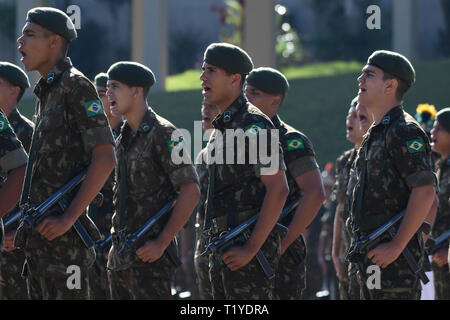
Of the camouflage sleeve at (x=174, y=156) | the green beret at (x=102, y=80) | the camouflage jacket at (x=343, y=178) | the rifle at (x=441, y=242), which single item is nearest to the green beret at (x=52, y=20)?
the camouflage sleeve at (x=174, y=156)

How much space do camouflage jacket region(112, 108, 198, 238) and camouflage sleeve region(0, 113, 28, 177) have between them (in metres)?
0.63

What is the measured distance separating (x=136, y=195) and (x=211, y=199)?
0.48 m

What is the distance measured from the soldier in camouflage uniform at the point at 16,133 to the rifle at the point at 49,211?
1679 millimetres

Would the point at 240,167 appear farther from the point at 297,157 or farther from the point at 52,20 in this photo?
the point at 52,20

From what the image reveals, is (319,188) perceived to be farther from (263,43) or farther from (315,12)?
(315,12)

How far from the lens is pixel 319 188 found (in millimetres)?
6980

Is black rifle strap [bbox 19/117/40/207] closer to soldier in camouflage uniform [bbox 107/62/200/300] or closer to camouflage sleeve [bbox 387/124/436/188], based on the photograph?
soldier in camouflage uniform [bbox 107/62/200/300]

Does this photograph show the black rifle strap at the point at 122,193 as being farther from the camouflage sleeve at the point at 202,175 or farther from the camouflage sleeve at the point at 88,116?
the camouflage sleeve at the point at 202,175

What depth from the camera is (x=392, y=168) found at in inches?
223

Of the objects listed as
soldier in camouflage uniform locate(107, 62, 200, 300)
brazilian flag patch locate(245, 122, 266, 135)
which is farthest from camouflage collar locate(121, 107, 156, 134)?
brazilian flag patch locate(245, 122, 266, 135)

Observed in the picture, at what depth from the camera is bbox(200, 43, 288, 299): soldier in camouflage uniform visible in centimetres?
571

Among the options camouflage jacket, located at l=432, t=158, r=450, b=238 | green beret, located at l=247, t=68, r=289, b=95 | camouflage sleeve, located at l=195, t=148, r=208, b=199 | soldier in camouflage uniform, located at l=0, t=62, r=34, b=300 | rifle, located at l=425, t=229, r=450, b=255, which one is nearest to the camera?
soldier in camouflage uniform, located at l=0, t=62, r=34, b=300

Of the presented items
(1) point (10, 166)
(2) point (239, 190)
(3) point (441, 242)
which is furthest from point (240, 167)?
(3) point (441, 242)

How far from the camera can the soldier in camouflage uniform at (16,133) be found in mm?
7180
